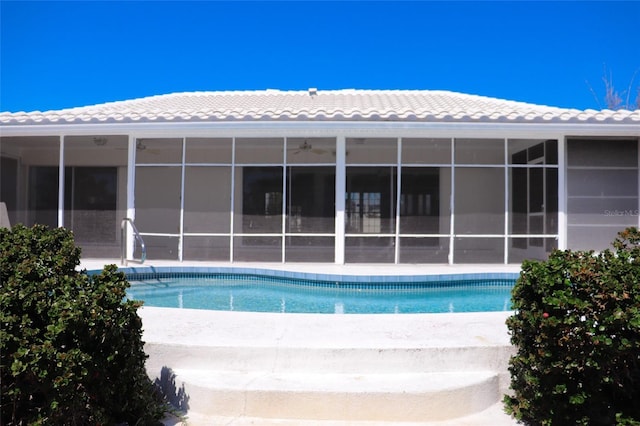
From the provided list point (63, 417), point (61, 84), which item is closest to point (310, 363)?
point (63, 417)

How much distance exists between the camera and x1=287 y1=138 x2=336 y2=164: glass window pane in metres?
10.4

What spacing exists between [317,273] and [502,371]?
5202 millimetres

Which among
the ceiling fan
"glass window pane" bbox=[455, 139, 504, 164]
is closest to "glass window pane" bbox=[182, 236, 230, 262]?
the ceiling fan

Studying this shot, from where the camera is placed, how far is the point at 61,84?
65.3 feet

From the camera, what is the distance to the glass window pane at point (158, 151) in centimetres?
1082

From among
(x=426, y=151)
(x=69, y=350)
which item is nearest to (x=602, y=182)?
(x=426, y=151)

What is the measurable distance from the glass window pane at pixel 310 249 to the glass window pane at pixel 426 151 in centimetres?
236

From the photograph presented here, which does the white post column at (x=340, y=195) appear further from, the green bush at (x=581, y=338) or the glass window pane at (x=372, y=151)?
the green bush at (x=581, y=338)

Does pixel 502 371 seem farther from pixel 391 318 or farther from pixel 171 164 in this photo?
pixel 171 164

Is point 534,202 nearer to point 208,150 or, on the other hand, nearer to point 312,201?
point 312,201

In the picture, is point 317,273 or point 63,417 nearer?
point 63,417

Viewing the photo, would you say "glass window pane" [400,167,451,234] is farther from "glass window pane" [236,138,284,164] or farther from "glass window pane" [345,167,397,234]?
"glass window pane" [236,138,284,164]

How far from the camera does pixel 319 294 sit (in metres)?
8.16

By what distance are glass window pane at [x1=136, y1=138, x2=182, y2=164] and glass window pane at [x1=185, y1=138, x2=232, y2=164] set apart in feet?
0.76
